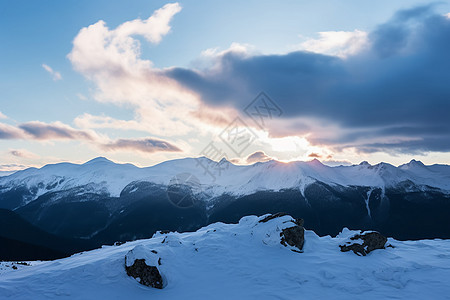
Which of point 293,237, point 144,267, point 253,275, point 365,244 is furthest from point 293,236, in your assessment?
point 144,267

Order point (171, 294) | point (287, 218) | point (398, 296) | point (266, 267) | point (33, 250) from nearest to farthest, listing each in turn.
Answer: point (398, 296)
point (171, 294)
point (266, 267)
point (287, 218)
point (33, 250)

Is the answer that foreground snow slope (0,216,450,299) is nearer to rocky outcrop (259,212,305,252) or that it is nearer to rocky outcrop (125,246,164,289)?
rocky outcrop (125,246,164,289)

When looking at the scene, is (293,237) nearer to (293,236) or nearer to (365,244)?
(293,236)

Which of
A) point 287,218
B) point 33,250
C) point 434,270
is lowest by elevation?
point 33,250

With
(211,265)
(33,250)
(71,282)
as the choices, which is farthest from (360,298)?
(33,250)

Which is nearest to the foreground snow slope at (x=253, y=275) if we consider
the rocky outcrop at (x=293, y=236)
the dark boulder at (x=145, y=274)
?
the dark boulder at (x=145, y=274)

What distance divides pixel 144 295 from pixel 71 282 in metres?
5.90

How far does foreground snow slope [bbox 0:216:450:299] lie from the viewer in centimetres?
1839

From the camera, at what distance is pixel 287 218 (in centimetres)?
2995

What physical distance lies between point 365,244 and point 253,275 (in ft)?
42.0

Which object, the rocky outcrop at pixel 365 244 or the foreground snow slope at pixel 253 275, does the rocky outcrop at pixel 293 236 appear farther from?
the rocky outcrop at pixel 365 244

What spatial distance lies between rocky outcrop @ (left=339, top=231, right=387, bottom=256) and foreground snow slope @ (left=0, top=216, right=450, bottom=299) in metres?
0.67

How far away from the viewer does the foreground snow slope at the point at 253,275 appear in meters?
18.4

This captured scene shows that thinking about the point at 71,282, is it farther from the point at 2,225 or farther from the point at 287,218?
the point at 2,225
